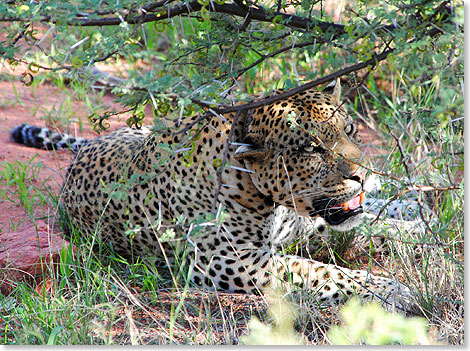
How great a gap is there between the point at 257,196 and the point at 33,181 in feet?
9.50

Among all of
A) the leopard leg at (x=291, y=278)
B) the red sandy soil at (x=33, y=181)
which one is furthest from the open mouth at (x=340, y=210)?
the red sandy soil at (x=33, y=181)

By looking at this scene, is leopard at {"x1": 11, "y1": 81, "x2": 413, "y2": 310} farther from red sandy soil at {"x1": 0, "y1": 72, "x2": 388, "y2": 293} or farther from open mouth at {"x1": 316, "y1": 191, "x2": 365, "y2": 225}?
red sandy soil at {"x1": 0, "y1": 72, "x2": 388, "y2": 293}

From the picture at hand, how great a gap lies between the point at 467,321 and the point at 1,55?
2.93 metres

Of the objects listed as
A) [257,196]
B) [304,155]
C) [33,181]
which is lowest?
[33,181]

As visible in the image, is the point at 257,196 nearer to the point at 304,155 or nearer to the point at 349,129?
the point at 304,155

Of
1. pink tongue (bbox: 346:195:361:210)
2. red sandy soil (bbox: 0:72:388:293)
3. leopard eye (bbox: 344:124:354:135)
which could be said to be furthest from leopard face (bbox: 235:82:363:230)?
red sandy soil (bbox: 0:72:388:293)

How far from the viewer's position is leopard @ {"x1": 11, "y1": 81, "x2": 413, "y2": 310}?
421 cm

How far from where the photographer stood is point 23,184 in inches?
243

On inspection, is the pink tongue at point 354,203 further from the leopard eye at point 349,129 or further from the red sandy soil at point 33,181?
the red sandy soil at point 33,181

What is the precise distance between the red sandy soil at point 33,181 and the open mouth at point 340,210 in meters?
1.02

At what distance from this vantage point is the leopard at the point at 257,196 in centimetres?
421

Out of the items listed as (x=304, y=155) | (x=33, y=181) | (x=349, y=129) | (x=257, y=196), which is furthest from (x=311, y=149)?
(x=33, y=181)

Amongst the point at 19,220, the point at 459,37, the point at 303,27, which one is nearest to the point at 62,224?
the point at 19,220

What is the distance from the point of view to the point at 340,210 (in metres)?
4.52
